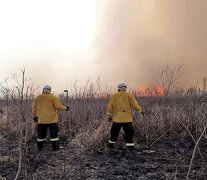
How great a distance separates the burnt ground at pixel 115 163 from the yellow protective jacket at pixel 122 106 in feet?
2.51

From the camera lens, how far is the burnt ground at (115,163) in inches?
131

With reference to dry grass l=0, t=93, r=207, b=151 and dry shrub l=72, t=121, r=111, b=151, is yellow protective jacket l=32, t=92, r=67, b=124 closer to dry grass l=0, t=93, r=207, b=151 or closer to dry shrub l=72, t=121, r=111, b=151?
dry grass l=0, t=93, r=207, b=151

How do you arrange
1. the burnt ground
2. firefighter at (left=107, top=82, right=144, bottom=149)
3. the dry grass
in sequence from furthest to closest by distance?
the dry grass
firefighter at (left=107, top=82, right=144, bottom=149)
the burnt ground

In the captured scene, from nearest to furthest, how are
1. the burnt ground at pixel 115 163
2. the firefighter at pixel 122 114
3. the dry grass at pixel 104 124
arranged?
the burnt ground at pixel 115 163 < the firefighter at pixel 122 114 < the dry grass at pixel 104 124

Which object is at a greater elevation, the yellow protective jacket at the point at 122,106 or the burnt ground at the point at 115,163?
the yellow protective jacket at the point at 122,106

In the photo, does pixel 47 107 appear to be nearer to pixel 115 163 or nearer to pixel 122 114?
pixel 122 114

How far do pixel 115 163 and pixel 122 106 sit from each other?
4.48 feet

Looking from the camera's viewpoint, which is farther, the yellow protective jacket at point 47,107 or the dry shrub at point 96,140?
the yellow protective jacket at point 47,107

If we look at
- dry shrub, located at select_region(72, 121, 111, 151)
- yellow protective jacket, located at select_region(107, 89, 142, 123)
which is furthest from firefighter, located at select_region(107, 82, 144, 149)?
dry shrub, located at select_region(72, 121, 111, 151)

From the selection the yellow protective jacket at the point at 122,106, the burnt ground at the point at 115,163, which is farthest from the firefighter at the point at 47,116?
the yellow protective jacket at the point at 122,106

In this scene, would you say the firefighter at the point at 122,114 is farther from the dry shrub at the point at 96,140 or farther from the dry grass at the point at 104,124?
the dry grass at the point at 104,124

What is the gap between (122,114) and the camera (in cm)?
474

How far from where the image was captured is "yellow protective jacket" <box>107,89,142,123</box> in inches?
186

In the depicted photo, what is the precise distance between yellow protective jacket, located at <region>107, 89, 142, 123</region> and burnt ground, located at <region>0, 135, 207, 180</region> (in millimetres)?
764
